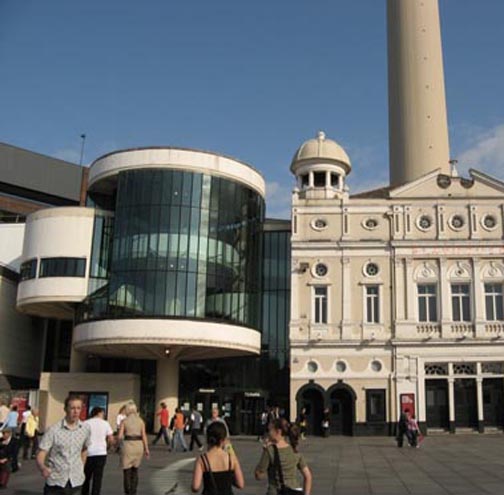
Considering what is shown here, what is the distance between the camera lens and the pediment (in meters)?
41.7

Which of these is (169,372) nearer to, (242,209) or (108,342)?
(108,342)

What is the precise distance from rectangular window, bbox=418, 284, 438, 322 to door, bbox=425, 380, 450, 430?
3580 mm

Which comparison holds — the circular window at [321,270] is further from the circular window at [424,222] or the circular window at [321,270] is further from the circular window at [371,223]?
the circular window at [424,222]

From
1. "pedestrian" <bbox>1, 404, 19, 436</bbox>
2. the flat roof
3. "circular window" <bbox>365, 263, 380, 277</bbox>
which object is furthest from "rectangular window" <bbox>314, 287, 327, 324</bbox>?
the flat roof

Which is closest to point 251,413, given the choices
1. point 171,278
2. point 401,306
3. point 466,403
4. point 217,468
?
point 171,278

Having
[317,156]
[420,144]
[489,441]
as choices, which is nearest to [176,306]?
[317,156]

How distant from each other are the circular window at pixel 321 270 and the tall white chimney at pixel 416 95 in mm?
19264

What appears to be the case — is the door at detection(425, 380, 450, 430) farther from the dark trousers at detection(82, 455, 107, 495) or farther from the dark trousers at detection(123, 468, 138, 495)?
the dark trousers at detection(82, 455, 107, 495)

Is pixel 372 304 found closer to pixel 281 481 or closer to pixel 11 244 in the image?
pixel 11 244

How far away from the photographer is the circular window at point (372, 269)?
135ft

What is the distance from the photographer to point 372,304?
134ft

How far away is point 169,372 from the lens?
41875 millimetres

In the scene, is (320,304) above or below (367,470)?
above

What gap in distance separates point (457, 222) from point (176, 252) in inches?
640
